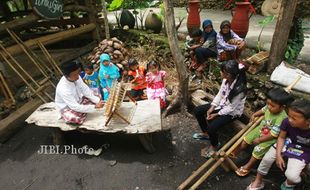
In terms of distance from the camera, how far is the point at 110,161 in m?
3.76

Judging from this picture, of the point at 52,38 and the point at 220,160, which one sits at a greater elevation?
the point at 52,38

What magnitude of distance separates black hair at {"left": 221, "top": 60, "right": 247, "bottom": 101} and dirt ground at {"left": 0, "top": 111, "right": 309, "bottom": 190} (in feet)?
3.22

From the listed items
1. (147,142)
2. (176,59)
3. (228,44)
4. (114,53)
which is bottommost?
(147,142)

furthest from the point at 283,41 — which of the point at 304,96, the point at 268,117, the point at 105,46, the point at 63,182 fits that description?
the point at 105,46

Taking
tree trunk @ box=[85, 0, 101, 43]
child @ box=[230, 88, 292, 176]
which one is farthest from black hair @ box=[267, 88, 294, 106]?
tree trunk @ box=[85, 0, 101, 43]

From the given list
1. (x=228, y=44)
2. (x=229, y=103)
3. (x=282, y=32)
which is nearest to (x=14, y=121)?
(x=229, y=103)

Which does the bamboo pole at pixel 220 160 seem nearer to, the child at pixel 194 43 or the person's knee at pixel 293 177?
the person's knee at pixel 293 177

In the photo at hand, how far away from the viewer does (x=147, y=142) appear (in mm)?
3783

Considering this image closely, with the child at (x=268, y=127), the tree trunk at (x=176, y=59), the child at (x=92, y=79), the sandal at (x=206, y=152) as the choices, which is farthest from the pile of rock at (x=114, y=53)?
the child at (x=268, y=127)

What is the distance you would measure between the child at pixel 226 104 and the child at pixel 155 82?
1186 mm

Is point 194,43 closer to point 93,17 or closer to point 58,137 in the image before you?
point 58,137

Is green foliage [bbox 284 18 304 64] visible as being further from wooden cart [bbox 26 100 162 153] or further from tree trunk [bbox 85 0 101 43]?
tree trunk [bbox 85 0 101 43]

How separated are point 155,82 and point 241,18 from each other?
2.12m

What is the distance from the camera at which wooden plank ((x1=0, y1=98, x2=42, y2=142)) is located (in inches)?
169
